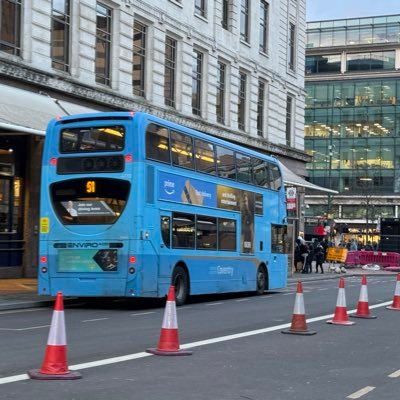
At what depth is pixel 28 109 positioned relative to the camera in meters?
20.9

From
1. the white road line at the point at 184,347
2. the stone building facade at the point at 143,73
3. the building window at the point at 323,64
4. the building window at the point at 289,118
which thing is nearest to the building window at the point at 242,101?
the stone building facade at the point at 143,73

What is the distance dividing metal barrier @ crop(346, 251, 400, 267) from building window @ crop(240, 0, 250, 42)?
55.9ft

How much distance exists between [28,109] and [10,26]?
3737 millimetres

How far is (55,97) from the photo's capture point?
80.3ft

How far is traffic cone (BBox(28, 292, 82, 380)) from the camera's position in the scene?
773 cm

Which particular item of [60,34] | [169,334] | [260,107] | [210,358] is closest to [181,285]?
[169,334]

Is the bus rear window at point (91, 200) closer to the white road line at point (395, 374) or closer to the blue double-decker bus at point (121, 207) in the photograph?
the blue double-decker bus at point (121, 207)

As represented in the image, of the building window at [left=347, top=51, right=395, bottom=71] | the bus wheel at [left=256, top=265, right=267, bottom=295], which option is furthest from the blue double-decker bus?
the building window at [left=347, top=51, right=395, bottom=71]

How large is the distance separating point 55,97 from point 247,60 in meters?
15.6

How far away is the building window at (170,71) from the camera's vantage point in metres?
31.2

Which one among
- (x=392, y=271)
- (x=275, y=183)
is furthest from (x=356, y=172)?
(x=275, y=183)

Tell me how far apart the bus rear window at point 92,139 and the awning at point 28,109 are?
238 cm

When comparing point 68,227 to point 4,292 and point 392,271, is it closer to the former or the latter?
point 4,292

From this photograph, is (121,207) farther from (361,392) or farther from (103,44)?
(103,44)
